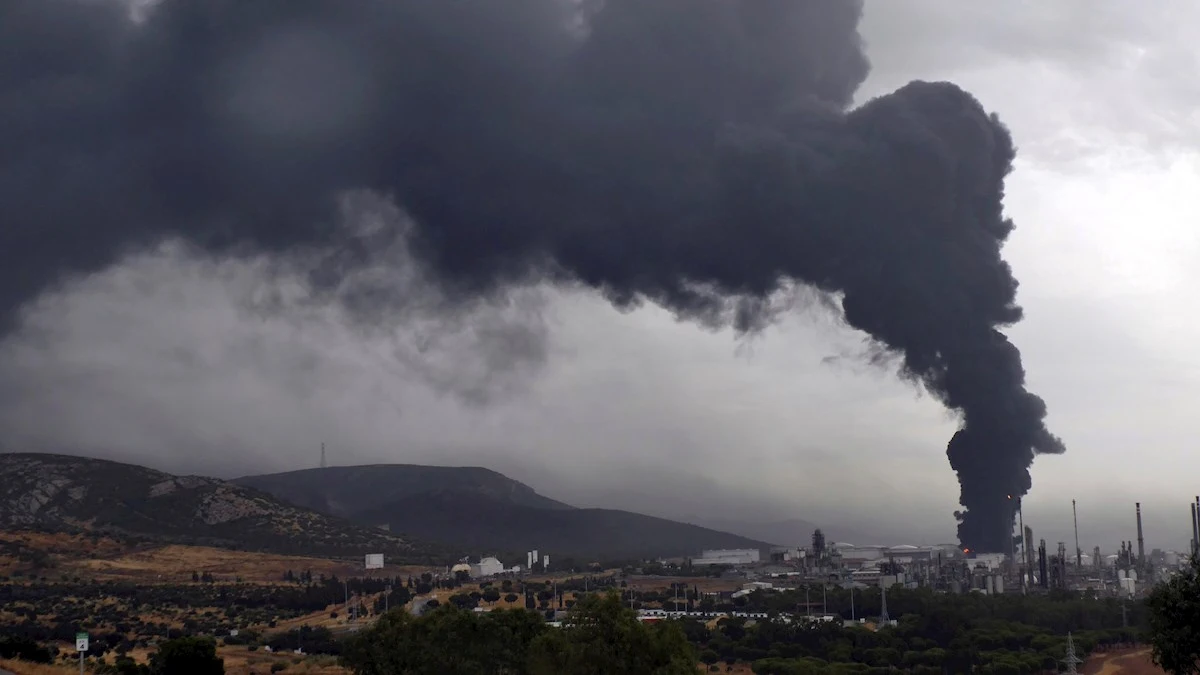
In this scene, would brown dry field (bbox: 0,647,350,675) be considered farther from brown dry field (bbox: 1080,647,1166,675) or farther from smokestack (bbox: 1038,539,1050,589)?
smokestack (bbox: 1038,539,1050,589)

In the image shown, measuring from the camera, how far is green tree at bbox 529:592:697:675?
45562 mm

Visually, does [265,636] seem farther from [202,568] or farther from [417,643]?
[202,568]

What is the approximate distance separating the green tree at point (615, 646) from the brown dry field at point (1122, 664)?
4648cm

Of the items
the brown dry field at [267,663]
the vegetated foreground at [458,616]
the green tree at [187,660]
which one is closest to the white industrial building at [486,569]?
the vegetated foreground at [458,616]

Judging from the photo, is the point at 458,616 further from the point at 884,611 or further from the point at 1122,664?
the point at 884,611

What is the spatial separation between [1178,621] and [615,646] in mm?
21247

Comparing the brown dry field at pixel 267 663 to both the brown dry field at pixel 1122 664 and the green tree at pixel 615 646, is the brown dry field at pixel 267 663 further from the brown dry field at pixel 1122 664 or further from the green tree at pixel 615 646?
the brown dry field at pixel 1122 664

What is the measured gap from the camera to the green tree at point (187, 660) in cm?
6019

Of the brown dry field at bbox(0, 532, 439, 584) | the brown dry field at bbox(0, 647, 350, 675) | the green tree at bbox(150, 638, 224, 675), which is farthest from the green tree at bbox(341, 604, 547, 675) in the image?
the brown dry field at bbox(0, 532, 439, 584)

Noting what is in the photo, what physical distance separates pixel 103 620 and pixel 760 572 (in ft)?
325

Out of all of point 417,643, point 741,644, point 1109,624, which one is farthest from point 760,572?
point 417,643

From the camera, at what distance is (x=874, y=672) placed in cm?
8031

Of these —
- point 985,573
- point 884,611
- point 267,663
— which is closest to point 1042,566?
point 985,573

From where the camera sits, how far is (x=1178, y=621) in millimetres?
46688
